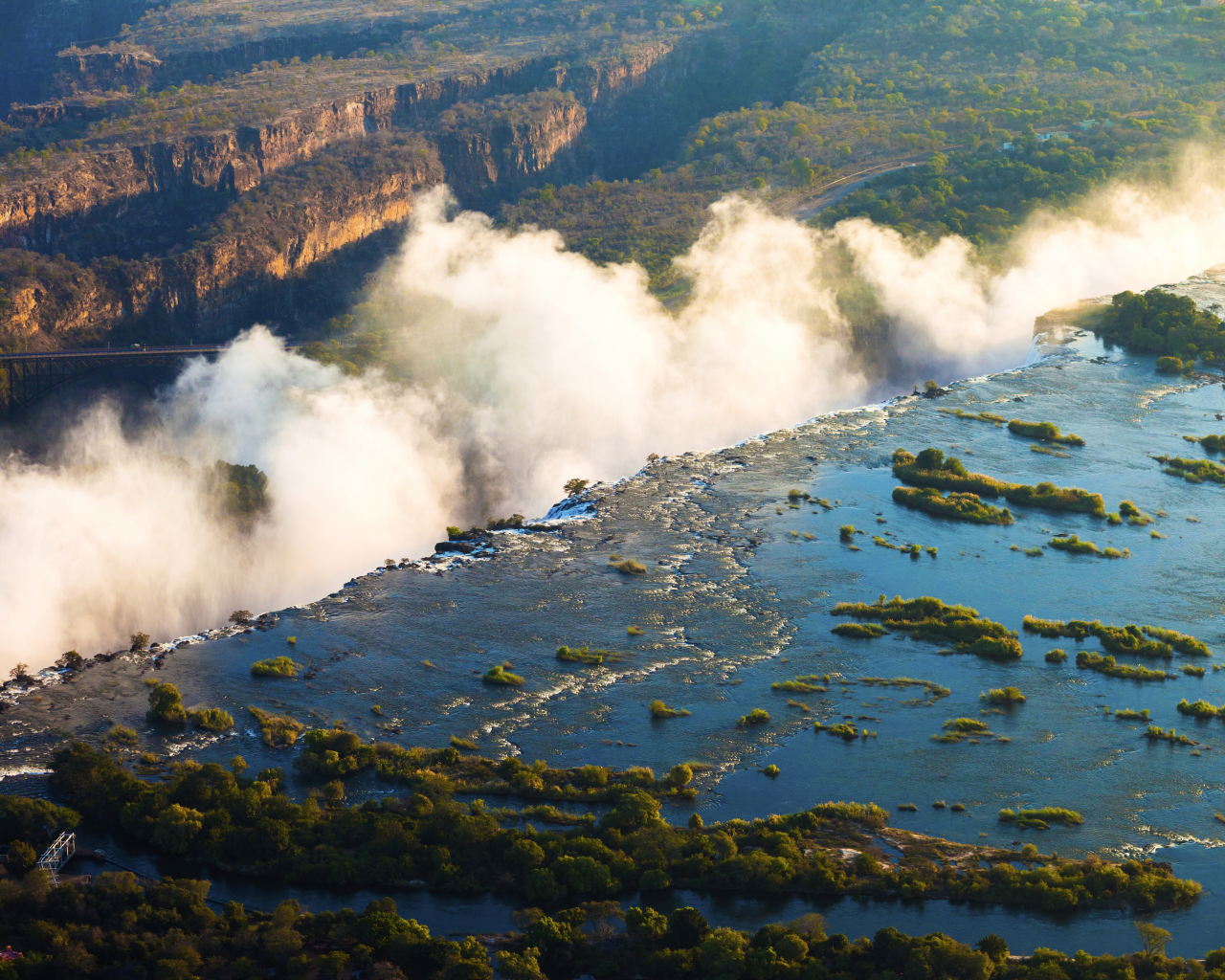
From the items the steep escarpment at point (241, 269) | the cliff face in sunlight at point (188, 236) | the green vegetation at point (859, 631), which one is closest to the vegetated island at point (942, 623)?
the green vegetation at point (859, 631)

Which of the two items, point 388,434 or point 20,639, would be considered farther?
point 388,434

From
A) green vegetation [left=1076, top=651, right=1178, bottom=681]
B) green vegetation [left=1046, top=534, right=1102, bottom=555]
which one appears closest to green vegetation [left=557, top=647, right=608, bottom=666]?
green vegetation [left=1076, top=651, right=1178, bottom=681]

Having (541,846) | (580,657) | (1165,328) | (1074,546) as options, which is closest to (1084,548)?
(1074,546)

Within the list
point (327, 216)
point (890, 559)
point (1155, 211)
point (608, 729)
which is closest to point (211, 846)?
point (608, 729)

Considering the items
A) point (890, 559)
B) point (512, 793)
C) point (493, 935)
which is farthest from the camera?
point (890, 559)

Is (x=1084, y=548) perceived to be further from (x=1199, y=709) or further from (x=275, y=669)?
(x=275, y=669)

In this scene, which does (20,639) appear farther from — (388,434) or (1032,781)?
(1032,781)

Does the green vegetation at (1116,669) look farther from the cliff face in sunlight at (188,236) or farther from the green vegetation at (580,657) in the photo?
the cliff face in sunlight at (188,236)
